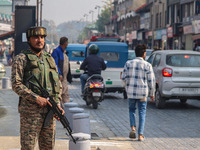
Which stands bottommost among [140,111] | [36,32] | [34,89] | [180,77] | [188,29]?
[140,111]

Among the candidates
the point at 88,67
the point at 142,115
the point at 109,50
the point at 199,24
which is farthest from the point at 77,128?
the point at 199,24

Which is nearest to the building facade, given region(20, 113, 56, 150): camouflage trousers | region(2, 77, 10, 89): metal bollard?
region(2, 77, 10, 89): metal bollard

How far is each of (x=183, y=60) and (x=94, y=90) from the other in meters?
2.66

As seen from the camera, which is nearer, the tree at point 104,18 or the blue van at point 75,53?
the blue van at point 75,53

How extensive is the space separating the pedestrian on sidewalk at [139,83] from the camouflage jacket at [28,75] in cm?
361

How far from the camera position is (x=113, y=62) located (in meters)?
17.4

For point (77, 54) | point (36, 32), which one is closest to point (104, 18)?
point (77, 54)

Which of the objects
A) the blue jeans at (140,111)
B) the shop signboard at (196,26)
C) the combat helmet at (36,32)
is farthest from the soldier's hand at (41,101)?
the shop signboard at (196,26)

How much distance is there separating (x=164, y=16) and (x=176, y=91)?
44.8 metres

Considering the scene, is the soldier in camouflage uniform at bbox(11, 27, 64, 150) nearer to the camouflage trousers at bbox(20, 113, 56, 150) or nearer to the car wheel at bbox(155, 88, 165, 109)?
the camouflage trousers at bbox(20, 113, 56, 150)

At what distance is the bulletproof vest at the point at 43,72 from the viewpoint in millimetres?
5113

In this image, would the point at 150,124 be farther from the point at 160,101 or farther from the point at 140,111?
the point at 160,101

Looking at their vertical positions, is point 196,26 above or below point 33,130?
above

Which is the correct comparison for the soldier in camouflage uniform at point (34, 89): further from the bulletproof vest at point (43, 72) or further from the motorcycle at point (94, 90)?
the motorcycle at point (94, 90)
